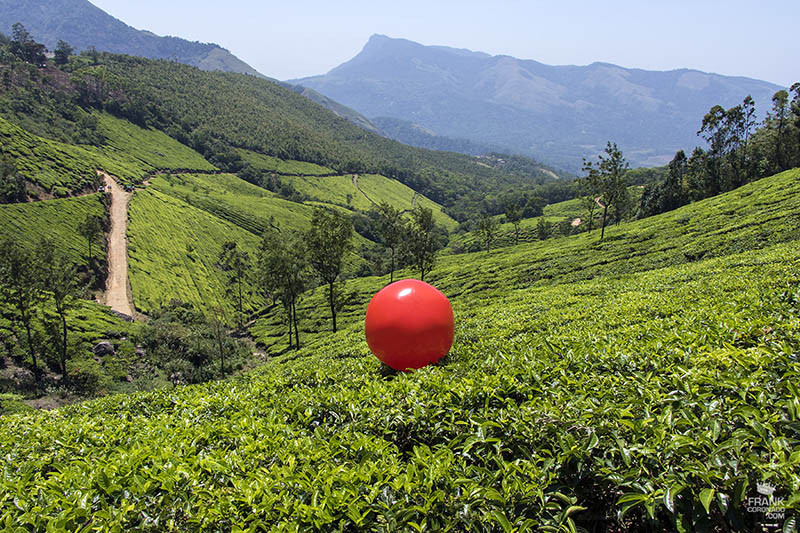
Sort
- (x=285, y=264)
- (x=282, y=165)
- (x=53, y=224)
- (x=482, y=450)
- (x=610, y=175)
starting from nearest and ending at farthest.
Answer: (x=482, y=450)
(x=285, y=264)
(x=610, y=175)
(x=53, y=224)
(x=282, y=165)

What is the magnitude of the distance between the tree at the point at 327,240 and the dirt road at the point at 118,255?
156 ft

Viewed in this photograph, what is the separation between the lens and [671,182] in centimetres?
7631

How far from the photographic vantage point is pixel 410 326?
9.91 m

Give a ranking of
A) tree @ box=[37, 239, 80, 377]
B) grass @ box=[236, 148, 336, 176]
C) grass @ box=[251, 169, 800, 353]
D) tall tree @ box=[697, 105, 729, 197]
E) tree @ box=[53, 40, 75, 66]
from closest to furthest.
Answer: grass @ box=[251, 169, 800, 353] < tree @ box=[37, 239, 80, 377] < tall tree @ box=[697, 105, 729, 197] < grass @ box=[236, 148, 336, 176] < tree @ box=[53, 40, 75, 66]

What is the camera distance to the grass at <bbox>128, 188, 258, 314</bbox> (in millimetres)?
73000

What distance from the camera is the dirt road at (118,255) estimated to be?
6488 centimetres

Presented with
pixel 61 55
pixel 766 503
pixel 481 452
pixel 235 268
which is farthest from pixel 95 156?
pixel 766 503

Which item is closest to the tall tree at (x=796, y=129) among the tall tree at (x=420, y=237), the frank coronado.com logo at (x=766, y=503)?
the tall tree at (x=420, y=237)

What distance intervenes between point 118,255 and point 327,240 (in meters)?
67.3

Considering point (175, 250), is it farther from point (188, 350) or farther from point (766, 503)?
point (766, 503)

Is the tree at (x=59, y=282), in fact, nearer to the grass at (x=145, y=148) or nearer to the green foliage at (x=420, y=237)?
the green foliage at (x=420, y=237)

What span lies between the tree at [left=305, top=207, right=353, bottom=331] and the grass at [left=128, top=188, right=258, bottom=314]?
48829 millimetres

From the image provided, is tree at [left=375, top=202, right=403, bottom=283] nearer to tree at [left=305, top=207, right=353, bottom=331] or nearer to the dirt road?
tree at [left=305, top=207, right=353, bottom=331]

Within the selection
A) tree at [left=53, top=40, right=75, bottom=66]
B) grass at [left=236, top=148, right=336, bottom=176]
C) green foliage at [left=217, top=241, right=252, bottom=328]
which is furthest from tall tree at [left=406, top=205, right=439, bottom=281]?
tree at [left=53, top=40, right=75, bottom=66]
